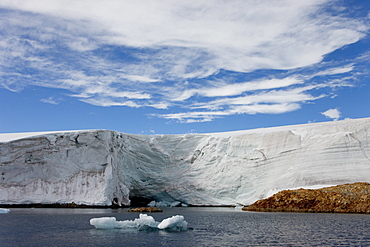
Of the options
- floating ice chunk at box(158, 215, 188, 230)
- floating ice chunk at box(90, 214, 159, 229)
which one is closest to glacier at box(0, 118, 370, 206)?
floating ice chunk at box(90, 214, 159, 229)

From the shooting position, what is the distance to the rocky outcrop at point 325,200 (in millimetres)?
21547

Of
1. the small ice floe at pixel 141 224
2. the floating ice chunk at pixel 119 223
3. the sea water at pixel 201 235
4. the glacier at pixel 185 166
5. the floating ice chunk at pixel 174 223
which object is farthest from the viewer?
the glacier at pixel 185 166

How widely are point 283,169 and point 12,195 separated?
1879 centimetres

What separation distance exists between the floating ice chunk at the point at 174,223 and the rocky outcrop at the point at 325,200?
36.9 feet

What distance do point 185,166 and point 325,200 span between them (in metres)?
12.6

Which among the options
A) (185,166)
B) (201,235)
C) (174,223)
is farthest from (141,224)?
(185,166)

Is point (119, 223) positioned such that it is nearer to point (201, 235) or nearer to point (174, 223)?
point (174, 223)

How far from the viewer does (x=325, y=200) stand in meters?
22.2

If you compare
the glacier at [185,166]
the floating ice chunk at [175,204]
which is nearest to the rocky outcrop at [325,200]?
the glacier at [185,166]

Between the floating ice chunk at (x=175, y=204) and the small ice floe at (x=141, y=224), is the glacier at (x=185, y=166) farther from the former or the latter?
the small ice floe at (x=141, y=224)

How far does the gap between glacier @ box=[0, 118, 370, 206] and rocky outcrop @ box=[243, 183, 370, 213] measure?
6.30ft

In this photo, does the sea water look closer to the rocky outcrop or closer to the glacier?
the rocky outcrop

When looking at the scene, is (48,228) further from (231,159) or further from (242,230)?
(231,159)

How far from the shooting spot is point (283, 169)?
2772cm
